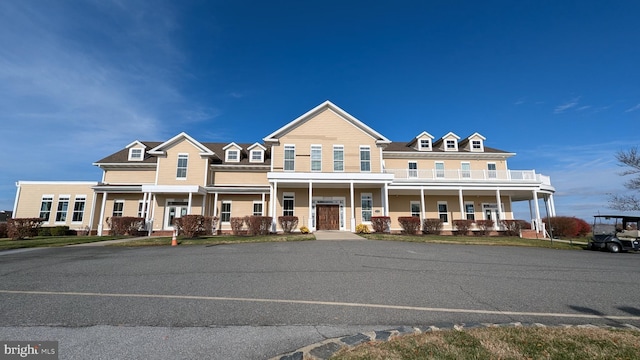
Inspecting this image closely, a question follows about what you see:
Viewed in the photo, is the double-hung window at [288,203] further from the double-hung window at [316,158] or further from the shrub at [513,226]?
the shrub at [513,226]

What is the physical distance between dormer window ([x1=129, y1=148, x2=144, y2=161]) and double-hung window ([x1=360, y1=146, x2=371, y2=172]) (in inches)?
760

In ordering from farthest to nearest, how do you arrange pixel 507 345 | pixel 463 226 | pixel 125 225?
pixel 463 226, pixel 125 225, pixel 507 345

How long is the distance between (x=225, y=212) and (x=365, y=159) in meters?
12.4

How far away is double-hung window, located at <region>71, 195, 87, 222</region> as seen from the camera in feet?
73.9

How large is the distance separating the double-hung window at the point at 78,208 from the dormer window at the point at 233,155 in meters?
12.1

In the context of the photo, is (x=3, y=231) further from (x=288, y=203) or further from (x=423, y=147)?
(x=423, y=147)

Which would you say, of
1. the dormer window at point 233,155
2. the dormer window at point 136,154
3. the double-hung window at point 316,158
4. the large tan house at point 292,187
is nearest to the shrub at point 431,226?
the large tan house at point 292,187

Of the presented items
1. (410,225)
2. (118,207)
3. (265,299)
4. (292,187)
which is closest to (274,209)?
(292,187)

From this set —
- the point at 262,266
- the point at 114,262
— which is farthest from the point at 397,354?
the point at 114,262

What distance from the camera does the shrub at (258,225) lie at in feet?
61.9

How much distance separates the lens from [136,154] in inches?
955

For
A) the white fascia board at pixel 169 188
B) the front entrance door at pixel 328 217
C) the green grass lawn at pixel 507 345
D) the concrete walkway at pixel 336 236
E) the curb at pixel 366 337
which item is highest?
the white fascia board at pixel 169 188

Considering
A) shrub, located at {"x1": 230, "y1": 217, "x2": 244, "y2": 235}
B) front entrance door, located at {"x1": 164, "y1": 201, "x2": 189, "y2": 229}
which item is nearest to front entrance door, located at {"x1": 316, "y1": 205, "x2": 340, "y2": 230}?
shrub, located at {"x1": 230, "y1": 217, "x2": 244, "y2": 235}

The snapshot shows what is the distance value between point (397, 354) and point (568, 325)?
3.22 meters
